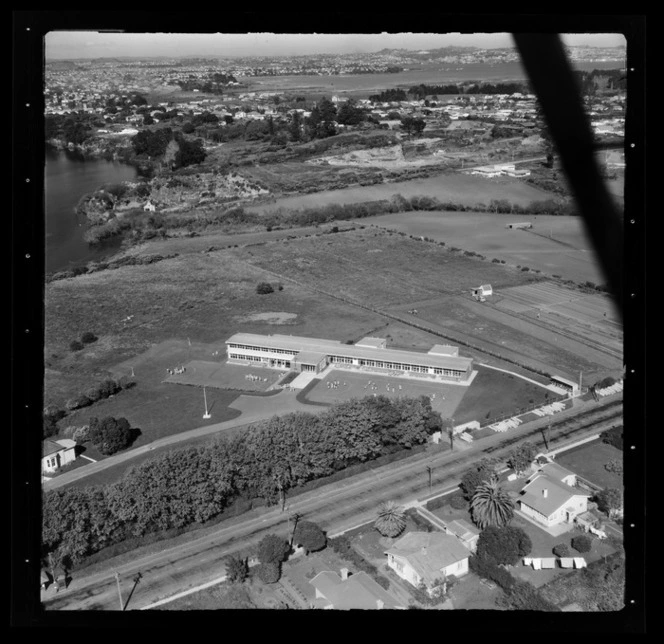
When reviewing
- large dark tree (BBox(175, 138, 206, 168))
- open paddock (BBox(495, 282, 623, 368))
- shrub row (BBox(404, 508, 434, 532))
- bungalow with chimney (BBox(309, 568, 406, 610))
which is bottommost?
shrub row (BBox(404, 508, 434, 532))

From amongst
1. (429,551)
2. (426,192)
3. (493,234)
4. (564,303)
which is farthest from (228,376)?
(493,234)

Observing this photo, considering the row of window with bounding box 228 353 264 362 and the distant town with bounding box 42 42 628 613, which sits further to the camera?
the row of window with bounding box 228 353 264 362

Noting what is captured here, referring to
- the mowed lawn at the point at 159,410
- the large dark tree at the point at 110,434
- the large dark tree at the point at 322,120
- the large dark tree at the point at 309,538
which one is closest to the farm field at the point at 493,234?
the large dark tree at the point at 322,120

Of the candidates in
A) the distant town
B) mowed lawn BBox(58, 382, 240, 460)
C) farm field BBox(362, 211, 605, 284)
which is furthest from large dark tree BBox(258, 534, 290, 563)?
farm field BBox(362, 211, 605, 284)

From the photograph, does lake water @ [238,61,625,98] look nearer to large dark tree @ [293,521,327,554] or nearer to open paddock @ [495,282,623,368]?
open paddock @ [495,282,623,368]

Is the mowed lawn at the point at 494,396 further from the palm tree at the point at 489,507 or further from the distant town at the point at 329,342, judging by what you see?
the palm tree at the point at 489,507

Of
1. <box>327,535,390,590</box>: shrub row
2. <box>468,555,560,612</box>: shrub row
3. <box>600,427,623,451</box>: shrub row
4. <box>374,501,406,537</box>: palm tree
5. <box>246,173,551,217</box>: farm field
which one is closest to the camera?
<box>468,555,560,612</box>: shrub row

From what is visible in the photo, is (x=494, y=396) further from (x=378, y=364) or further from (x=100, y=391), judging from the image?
(x=100, y=391)
